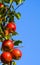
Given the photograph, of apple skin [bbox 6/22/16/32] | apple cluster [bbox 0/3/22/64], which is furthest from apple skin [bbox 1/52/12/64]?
apple skin [bbox 6/22/16/32]

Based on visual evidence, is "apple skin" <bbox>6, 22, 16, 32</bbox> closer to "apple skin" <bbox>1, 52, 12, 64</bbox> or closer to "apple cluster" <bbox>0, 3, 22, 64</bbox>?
"apple cluster" <bbox>0, 3, 22, 64</bbox>

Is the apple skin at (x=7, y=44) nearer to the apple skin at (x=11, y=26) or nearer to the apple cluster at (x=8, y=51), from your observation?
the apple cluster at (x=8, y=51)

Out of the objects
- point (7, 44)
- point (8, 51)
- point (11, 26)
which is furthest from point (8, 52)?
point (11, 26)

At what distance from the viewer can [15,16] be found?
17.0 feet

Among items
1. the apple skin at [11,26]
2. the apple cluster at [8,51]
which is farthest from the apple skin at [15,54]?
the apple skin at [11,26]

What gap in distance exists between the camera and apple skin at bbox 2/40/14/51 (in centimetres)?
446

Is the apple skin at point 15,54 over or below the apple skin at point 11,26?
below

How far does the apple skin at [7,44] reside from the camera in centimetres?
446

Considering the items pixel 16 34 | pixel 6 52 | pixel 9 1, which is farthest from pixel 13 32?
pixel 9 1

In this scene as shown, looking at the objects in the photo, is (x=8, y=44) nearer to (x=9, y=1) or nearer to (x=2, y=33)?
(x=2, y=33)

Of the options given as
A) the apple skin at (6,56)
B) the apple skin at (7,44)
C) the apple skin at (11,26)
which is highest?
the apple skin at (11,26)

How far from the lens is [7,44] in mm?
4574

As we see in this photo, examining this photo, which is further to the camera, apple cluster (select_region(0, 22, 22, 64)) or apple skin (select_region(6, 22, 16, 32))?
apple skin (select_region(6, 22, 16, 32))

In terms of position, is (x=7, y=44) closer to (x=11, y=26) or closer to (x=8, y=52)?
(x=8, y=52)
